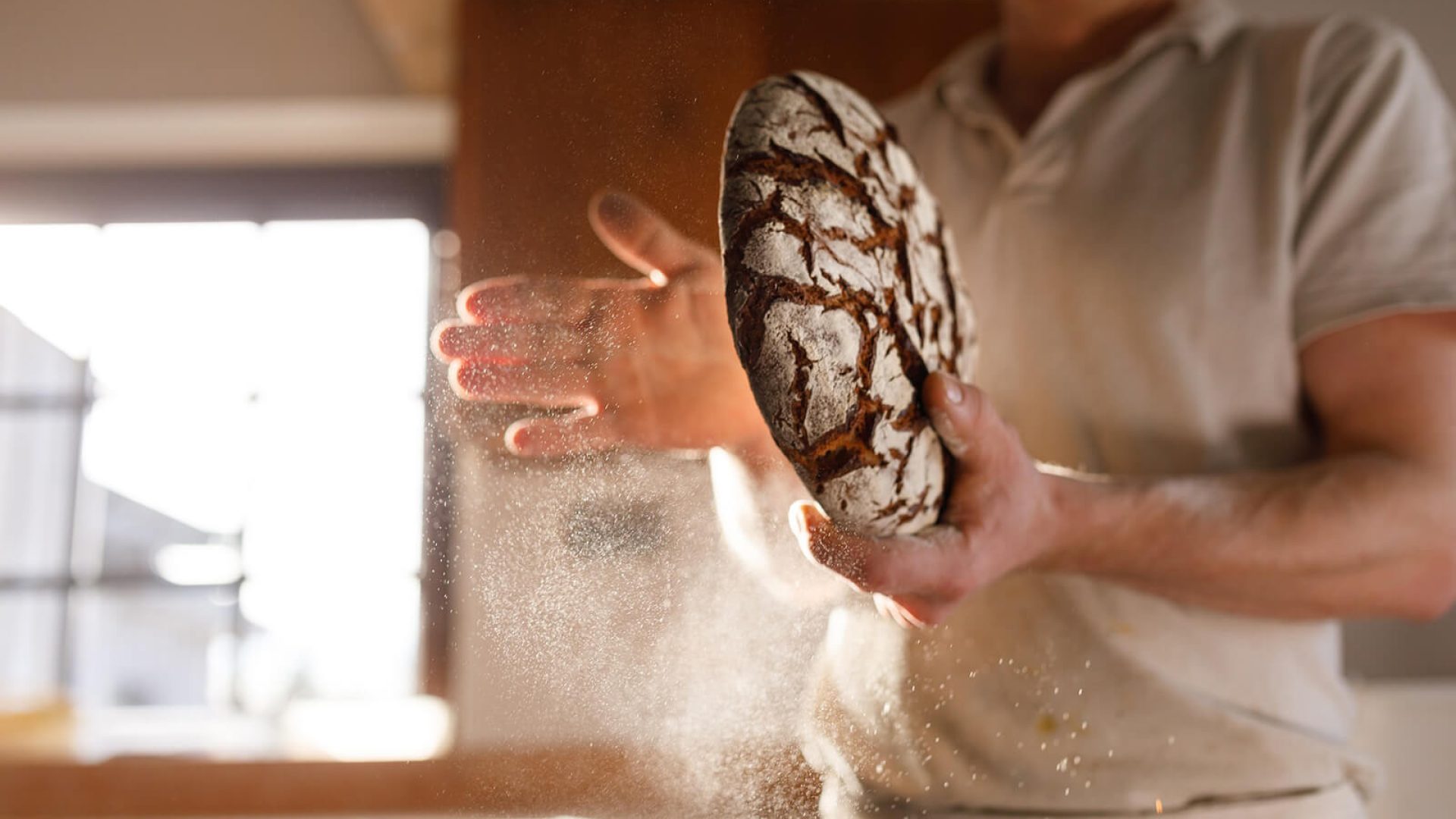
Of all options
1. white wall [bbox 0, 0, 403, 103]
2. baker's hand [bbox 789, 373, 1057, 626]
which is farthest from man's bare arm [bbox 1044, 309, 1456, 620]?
white wall [bbox 0, 0, 403, 103]

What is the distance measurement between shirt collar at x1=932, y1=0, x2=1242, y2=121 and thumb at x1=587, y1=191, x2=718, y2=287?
9.0 inches

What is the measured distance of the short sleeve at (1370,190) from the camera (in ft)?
1.44

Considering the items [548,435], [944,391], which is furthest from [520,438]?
[944,391]

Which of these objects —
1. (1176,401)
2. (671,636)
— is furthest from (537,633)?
(1176,401)

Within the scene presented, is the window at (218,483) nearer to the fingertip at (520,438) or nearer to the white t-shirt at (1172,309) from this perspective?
the fingertip at (520,438)

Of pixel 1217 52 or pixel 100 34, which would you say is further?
pixel 1217 52

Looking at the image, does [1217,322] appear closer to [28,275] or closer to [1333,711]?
[1333,711]

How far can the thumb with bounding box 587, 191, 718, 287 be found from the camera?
0.78ft

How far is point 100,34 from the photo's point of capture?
240 mm

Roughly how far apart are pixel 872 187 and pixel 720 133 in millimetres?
43

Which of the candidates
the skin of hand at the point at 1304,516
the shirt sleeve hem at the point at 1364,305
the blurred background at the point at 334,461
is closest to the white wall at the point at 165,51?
the blurred background at the point at 334,461

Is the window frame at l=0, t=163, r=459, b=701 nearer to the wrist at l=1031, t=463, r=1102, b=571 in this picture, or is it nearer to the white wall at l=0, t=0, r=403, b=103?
the white wall at l=0, t=0, r=403, b=103

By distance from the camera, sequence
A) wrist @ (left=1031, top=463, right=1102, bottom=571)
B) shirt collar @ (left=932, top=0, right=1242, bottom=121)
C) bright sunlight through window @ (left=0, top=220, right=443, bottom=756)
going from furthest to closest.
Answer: shirt collar @ (left=932, top=0, right=1242, bottom=121), wrist @ (left=1031, top=463, right=1102, bottom=571), bright sunlight through window @ (left=0, top=220, right=443, bottom=756)

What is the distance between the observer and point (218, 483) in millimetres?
218
